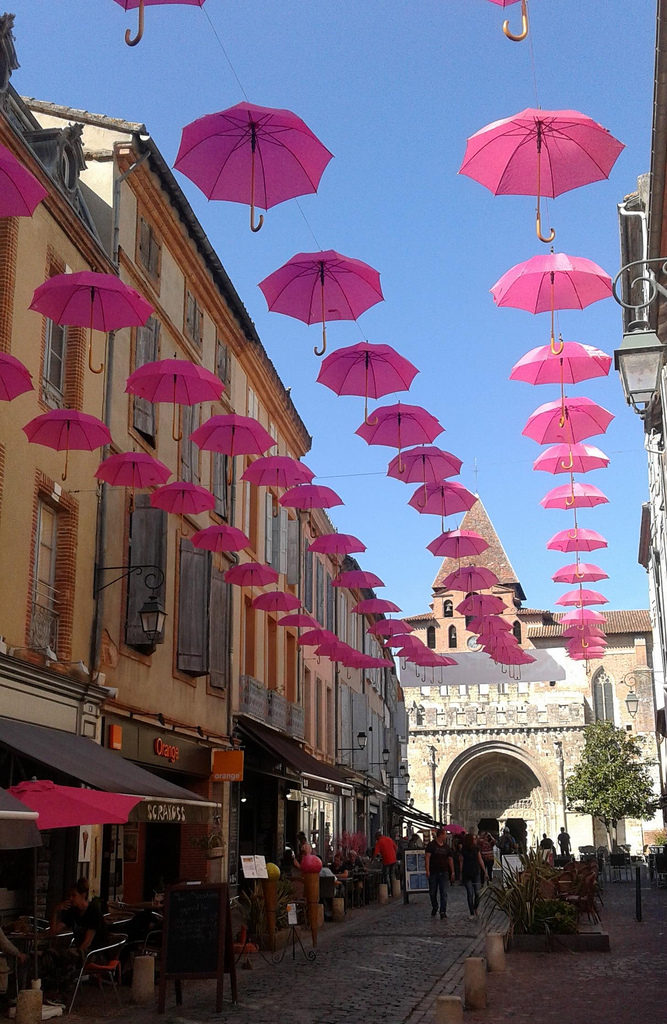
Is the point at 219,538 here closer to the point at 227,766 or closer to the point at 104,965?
the point at 227,766

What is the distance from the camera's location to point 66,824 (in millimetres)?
8781

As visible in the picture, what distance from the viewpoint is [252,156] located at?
32.0ft

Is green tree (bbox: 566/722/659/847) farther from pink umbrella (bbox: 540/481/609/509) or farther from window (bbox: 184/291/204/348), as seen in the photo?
window (bbox: 184/291/204/348)

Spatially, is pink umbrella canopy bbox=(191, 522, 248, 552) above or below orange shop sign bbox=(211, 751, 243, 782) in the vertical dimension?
above

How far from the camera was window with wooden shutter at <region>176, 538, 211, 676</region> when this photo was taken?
17.1 m

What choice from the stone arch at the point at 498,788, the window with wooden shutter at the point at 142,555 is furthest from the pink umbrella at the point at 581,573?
the stone arch at the point at 498,788

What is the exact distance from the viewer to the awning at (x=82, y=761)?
33.5ft

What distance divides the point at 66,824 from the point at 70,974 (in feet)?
6.03

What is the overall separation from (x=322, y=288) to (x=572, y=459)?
6145mm

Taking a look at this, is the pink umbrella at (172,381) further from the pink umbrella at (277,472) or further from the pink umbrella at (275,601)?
the pink umbrella at (275,601)

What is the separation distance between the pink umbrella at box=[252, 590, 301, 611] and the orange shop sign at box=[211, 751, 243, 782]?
9.24 feet

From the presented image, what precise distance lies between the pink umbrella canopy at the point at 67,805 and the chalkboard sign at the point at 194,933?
91cm

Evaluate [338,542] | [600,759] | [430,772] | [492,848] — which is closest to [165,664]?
[338,542]

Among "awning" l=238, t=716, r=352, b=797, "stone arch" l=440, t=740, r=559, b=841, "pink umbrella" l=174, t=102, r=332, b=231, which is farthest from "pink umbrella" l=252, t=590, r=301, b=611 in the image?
"stone arch" l=440, t=740, r=559, b=841
